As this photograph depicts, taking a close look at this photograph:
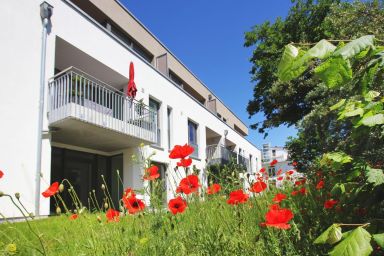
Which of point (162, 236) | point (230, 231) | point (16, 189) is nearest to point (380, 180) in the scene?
point (230, 231)

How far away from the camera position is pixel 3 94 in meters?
6.89

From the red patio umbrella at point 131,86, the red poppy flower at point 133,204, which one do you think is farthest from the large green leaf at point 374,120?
the red patio umbrella at point 131,86

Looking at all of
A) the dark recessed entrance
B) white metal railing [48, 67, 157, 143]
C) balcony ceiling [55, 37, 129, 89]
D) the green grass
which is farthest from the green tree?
the green grass

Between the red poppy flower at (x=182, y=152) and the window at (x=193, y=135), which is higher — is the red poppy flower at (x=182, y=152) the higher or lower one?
the lower one

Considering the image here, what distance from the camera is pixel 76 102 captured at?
8023 mm

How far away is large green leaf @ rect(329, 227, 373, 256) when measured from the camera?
3.22 ft

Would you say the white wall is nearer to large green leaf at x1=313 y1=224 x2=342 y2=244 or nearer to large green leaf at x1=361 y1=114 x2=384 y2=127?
large green leaf at x1=313 y1=224 x2=342 y2=244

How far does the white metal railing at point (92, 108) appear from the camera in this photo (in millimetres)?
7996

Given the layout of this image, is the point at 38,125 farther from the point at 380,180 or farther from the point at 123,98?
the point at 380,180

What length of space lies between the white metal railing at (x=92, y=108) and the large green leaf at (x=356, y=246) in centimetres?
759

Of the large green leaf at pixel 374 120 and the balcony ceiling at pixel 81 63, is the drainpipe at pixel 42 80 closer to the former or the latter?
the balcony ceiling at pixel 81 63

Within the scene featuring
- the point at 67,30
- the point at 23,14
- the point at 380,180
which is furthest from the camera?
the point at 67,30

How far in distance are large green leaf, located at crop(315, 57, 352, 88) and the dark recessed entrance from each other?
28.0 ft

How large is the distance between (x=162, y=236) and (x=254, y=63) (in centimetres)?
1680
